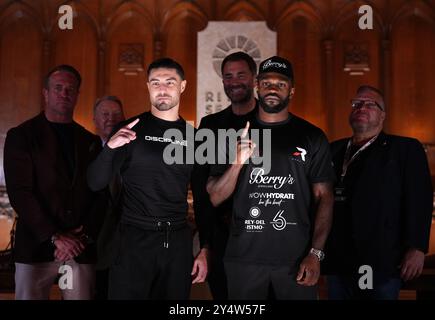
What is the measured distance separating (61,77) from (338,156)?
1575mm

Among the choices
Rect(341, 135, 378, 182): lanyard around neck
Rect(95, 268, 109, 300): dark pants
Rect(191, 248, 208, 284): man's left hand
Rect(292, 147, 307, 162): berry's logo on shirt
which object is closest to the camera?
Rect(292, 147, 307, 162): berry's logo on shirt

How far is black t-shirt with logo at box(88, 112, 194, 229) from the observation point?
2.72 m

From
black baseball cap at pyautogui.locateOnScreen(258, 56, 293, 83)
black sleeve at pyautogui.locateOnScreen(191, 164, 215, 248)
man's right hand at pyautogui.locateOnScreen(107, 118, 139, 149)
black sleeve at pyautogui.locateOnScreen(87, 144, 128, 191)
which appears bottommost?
black sleeve at pyautogui.locateOnScreen(191, 164, 215, 248)

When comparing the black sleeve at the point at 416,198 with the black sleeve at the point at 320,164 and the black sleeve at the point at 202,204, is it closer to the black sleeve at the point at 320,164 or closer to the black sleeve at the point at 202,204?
the black sleeve at the point at 320,164

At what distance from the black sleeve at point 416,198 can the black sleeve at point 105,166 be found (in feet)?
4.82

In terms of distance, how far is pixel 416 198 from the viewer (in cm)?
307

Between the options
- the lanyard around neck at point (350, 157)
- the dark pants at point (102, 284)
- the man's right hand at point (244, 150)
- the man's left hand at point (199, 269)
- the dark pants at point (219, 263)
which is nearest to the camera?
the man's right hand at point (244, 150)

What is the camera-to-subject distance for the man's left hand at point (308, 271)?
8.40ft

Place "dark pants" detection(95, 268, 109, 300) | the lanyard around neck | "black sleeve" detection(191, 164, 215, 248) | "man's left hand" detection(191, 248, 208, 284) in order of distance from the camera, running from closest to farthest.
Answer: "man's left hand" detection(191, 248, 208, 284) → "black sleeve" detection(191, 164, 215, 248) → the lanyard around neck → "dark pants" detection(95, 268, 109, 300)

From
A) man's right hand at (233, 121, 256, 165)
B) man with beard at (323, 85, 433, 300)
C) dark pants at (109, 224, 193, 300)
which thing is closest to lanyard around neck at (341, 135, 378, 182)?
man with beard at (323, 85, 433, 300)

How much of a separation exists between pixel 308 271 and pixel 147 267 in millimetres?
721

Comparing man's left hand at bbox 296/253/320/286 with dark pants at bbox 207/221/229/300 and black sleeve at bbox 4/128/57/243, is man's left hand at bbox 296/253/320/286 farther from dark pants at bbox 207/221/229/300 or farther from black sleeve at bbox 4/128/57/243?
black sleeve at bbox 4/128/57/243

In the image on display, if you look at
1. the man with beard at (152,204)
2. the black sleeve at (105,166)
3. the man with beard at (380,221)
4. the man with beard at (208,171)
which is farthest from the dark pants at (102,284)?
the man with beard at (380,221)
